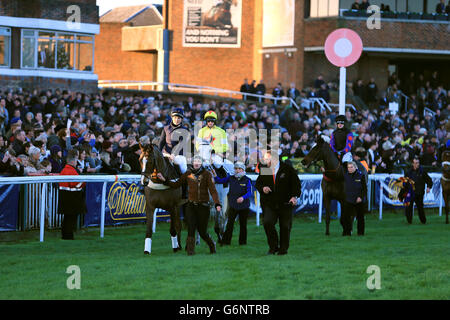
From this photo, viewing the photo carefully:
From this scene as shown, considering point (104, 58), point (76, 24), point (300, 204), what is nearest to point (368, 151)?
point (300, 204)

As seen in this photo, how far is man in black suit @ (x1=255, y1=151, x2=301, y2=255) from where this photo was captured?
1328 centimetres

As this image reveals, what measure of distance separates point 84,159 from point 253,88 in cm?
2188

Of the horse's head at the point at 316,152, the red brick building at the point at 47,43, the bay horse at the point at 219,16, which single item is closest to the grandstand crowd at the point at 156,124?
the red brick building at the point at 47,43

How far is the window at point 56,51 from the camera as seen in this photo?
107ft

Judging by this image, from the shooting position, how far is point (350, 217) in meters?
17.2

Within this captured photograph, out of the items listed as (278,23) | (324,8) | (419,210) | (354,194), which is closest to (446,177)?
(419,210)

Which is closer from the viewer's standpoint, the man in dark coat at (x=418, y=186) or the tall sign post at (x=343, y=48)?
the tall sign post at (x=343, y=48)

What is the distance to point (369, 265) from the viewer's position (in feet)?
39.9

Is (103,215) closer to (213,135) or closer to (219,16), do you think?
(213,135)

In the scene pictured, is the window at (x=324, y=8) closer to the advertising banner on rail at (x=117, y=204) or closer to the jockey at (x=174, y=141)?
the advertising banner on rail at (x=117, y=204)

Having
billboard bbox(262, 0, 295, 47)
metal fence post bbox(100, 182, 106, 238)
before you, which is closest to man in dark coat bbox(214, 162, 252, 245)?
metal fence post bbox(100, 182, 106, 238)

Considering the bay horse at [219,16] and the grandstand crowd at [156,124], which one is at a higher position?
the bay horse at [219,16]

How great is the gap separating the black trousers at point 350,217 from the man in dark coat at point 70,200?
210 inches
